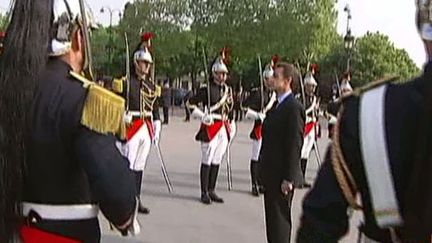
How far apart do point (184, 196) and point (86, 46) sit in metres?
8.20

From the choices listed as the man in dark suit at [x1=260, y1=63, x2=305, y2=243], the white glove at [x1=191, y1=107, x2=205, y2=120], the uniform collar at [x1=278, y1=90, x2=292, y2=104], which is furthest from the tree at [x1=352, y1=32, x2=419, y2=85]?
the man in dark suit at [x1=260, y1=63, x2=305, y2=243]

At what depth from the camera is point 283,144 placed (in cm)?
662

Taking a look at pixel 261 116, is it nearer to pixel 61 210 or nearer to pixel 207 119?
pixel 207 119

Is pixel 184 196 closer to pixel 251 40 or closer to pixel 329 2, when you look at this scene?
pixel 251 40

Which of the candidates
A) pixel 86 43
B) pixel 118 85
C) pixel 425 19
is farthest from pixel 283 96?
pixel 425 19

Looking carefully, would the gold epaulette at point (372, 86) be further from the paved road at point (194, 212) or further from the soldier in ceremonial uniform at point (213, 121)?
the soldier in ceremonial uniform at point (213, 121)

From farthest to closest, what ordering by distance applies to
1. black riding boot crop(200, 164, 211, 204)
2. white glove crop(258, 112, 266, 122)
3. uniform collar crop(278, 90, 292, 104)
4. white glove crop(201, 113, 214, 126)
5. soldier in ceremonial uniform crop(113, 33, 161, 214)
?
white glove crop(258, 112, 266, 122) → white glove crop(201, 113, 214, 126) → black riding boot crop(200, 164, 211, 204) → soldier in ceremonial uniform crop(113, 33, 161, 214) → uniform collar crop(278, 90, 292, 104)

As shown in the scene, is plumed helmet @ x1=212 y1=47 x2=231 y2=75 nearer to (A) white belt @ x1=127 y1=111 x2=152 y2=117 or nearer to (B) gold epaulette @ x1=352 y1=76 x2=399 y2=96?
(A) white belt @ x1=127 y1=111 x2=152 y2=117

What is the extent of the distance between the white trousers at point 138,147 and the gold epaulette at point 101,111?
6749 millimetres

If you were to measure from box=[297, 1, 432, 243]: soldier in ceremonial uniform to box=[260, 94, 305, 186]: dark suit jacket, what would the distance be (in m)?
4.18

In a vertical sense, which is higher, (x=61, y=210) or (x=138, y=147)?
(x=61, y=210)

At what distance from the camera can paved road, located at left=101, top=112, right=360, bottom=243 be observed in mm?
8570

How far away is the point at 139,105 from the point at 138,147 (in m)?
0.50

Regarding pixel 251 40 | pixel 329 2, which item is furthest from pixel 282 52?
pixel 329 2
